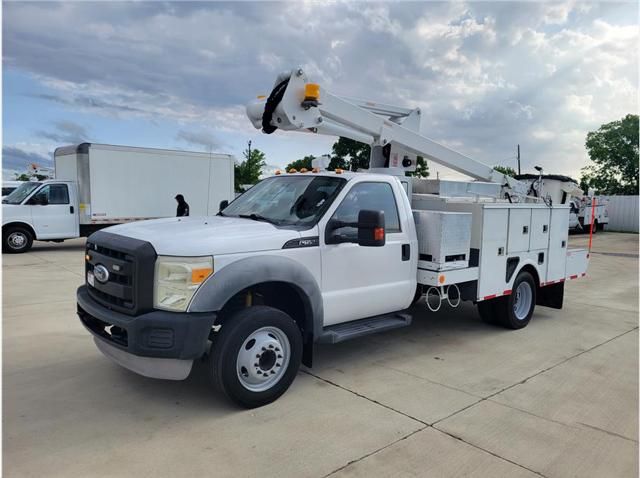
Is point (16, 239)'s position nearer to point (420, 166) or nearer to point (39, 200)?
point (39, 200)

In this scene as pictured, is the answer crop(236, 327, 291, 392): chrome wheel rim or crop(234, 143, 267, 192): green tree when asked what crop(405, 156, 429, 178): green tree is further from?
crop(234, 143, 267, 192): green tree

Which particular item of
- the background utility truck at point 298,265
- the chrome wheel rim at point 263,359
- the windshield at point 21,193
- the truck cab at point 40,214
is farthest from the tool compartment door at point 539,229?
the windshield at point 21,193

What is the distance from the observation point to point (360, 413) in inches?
159

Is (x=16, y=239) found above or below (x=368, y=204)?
below

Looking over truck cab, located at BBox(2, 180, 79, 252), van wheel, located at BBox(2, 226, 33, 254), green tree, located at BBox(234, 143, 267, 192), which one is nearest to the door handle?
truck cab, located at BBox(2, 180, 79, 252)

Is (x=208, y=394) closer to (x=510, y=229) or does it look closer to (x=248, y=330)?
(x=248, y=330)

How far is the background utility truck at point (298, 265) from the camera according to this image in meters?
3.77

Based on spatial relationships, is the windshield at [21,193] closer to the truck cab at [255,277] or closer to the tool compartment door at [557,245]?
the truck cab at [255,277]

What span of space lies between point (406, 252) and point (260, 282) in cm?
187

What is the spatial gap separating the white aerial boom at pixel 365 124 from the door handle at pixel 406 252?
158cm

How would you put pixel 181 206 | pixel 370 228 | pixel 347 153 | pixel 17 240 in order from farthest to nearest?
pixel 17 240
pixel 181 206
pixel 347 153
pixel 370 228

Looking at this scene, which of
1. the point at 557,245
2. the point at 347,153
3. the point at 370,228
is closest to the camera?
the point at 370,228

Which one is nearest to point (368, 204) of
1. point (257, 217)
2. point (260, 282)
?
point (257, 217)

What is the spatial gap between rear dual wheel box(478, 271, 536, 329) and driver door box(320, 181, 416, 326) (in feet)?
5.98
